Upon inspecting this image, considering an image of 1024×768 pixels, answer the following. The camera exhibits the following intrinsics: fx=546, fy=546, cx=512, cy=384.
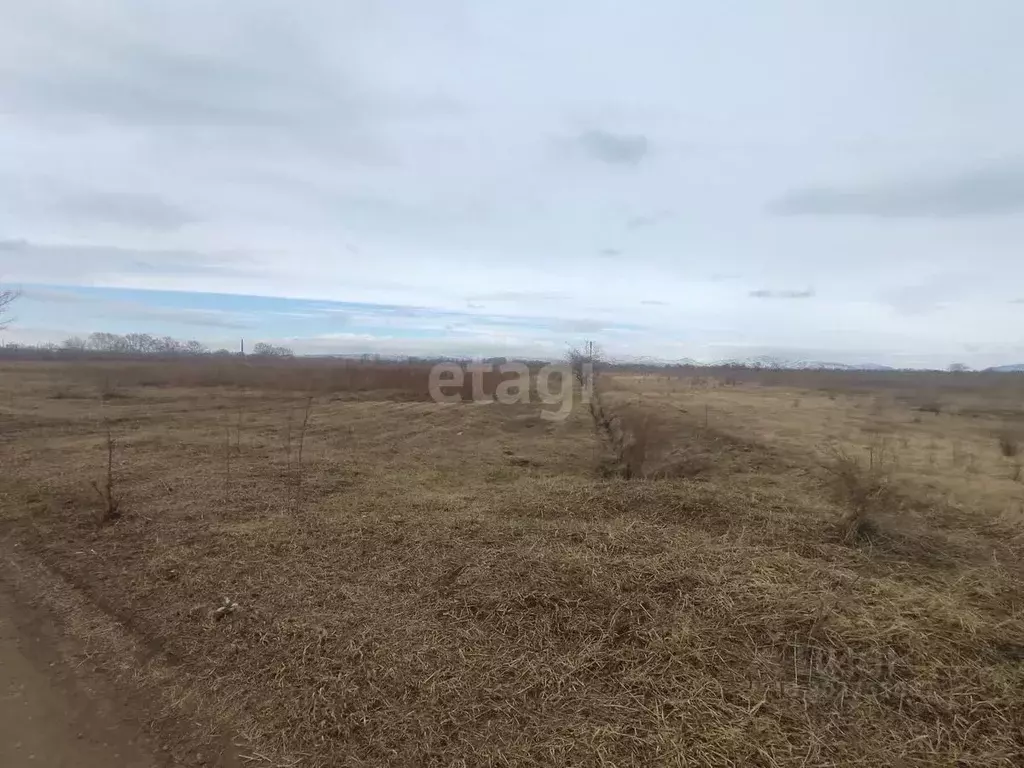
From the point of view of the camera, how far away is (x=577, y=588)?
3736mm

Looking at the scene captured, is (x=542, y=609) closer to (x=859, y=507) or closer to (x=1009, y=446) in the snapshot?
(x=859, y=507)

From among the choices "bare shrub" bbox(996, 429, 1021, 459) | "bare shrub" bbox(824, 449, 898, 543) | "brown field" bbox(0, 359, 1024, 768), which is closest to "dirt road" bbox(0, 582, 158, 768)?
"brown field" bbox(0, 359, 1024, 768)

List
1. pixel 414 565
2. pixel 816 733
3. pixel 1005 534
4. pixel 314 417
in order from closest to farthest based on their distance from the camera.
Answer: pixel 816 733 < pixel 414 565 < pixel 1005 534 < pixel 314 417

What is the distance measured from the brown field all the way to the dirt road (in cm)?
14

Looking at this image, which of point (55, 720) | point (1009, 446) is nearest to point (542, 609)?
point (55, 720)

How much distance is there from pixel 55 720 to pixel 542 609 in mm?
2650

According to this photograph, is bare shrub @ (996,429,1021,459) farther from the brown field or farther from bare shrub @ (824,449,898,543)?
bare shrub @ (824,449,898,543)

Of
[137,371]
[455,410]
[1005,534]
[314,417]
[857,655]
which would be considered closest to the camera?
[857,655]

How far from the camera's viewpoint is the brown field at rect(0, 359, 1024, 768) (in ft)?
8.31

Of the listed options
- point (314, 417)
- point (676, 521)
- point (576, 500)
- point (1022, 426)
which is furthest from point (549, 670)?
point (1022, 426)

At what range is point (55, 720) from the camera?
2.77 metres

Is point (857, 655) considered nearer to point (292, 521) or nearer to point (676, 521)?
point (676, 521)

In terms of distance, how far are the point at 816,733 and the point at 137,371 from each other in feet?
141

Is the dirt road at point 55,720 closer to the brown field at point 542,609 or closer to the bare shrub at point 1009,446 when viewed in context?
the brown field at point 542,609
